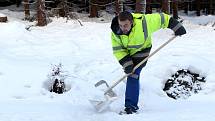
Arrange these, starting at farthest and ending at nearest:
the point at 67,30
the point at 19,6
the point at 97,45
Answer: the point at 19,6 < the point at 67,30 < the point at 97,45

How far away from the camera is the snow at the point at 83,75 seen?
6508 millimetres

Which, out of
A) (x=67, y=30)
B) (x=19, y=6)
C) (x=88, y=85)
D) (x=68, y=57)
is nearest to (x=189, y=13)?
(x=19, y=6)

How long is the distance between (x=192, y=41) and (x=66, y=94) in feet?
16.8

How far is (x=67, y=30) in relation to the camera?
12984 millimetres

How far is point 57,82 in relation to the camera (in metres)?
7.67

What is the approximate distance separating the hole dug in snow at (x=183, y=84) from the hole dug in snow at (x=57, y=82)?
1.65m

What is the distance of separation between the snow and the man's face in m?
1.16

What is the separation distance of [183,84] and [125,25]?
7.38 feet

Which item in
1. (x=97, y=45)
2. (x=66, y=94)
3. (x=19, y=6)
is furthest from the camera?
(x=19, y=6)

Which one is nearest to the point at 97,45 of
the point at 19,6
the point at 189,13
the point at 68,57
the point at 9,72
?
the point at 68,57

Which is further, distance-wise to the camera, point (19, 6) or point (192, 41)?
point (19, 6)

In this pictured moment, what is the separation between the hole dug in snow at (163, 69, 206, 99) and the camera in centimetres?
780

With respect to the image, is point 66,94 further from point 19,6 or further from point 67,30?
point 19,6

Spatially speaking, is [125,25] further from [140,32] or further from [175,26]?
[175,26]
